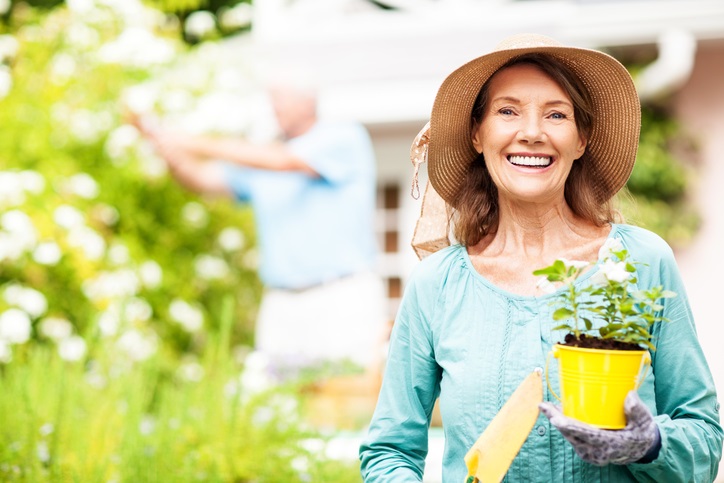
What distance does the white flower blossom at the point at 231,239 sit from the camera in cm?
738

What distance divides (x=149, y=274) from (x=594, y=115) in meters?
4.91

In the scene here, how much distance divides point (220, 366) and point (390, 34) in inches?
130

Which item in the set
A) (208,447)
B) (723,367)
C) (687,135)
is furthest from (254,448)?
(687,135)

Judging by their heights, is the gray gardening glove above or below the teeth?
below

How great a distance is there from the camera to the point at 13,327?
5422 mm

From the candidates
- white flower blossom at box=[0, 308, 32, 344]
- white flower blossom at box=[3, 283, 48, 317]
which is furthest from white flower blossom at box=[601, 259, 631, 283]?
white flower blossom at box=[3, 283, 48, 317]

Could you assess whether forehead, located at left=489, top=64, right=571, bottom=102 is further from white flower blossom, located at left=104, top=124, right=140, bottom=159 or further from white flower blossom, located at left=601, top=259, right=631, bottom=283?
white flower blossom, located at left=104, top=124, right=140, bottom=159

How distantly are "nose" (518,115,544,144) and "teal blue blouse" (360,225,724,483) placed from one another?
0.78ft

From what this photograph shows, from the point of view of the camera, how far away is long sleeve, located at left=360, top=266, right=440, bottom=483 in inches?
76.5

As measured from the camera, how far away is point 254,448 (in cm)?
374

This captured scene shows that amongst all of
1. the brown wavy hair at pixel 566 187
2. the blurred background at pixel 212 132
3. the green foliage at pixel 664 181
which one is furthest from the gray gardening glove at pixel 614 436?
the green foliage at pixel 664 181

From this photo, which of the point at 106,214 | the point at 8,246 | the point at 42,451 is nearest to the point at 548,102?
the point at 42,451

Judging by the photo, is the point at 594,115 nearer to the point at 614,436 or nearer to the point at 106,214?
the point at 614,436

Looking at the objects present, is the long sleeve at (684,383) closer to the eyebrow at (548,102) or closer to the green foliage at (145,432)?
the eyebrow at (548,102)
